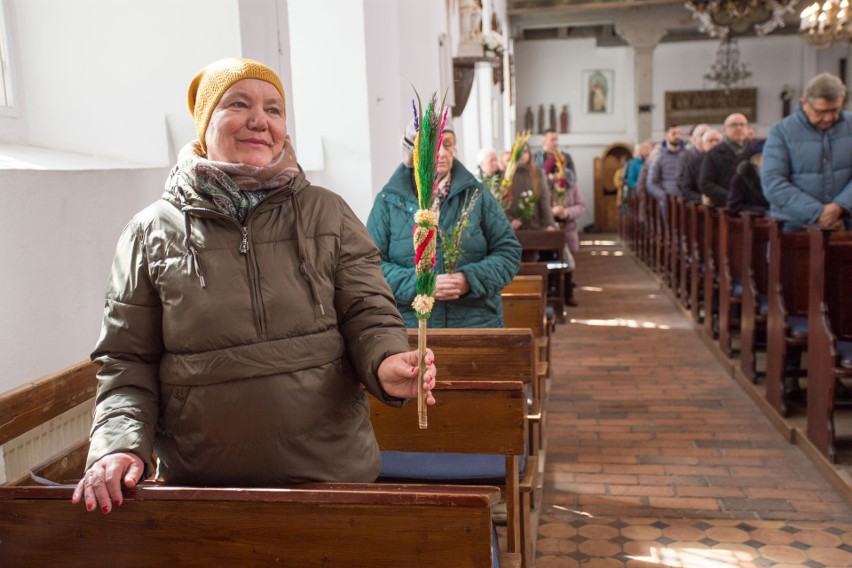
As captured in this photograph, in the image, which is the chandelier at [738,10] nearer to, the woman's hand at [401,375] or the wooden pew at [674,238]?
the wooden pew at [674,238]

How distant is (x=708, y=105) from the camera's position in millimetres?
20172

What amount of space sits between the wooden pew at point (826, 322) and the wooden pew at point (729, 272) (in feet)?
6.32

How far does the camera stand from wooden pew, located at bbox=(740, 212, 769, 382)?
573cm

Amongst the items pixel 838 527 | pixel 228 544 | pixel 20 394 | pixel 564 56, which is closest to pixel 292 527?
pixel 228 544

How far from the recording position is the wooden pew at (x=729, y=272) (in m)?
6.41

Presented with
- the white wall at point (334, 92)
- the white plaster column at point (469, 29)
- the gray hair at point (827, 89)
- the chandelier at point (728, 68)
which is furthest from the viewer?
the chandelier at point (728, 68)

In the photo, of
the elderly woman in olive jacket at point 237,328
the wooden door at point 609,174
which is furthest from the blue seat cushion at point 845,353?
the wooden door at point 609,174

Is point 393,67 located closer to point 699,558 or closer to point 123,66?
point 123,66

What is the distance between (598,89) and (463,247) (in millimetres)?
17724

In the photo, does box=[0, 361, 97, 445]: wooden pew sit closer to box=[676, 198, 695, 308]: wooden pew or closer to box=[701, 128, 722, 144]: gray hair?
box=[676, 198, 695, 308]: wooden pew

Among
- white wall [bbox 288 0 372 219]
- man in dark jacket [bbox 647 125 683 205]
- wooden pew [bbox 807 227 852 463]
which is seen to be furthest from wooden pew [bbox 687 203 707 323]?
white wall [bbox 288 0 372 219]

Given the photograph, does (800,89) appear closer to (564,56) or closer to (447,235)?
(564,56)

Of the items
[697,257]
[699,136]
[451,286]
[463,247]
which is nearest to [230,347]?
[451,286]

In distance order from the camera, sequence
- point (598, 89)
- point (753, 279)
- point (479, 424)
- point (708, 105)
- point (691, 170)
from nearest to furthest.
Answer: point (479, 424) → point (753, 279) → point (691, 170) → point (708, 105) → point (598, 89)
